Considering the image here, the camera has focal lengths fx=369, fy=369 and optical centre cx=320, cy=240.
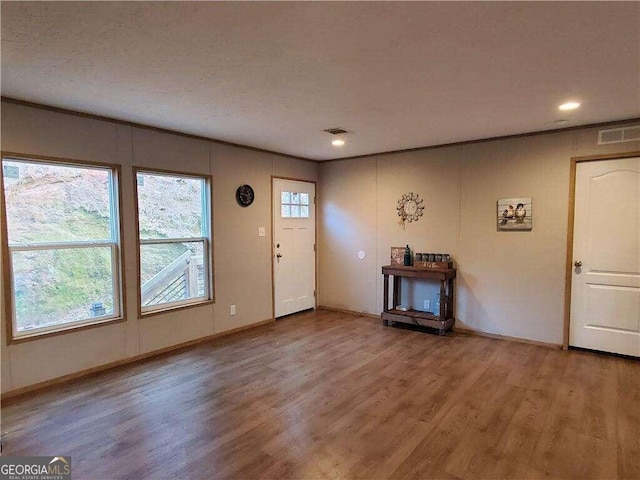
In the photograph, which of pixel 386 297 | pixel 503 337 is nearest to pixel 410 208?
pixel 386 297

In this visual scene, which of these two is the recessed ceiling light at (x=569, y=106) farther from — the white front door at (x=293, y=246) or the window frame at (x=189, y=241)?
the window frame at (x=189, y=241)

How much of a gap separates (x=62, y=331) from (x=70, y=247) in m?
0.75

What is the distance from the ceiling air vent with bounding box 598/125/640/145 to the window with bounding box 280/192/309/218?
3720mm

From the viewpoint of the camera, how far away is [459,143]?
462cm

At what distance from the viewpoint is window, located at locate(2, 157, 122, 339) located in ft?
9.96

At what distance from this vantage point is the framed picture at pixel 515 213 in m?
4.20

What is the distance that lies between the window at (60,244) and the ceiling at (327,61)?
625 millimetres

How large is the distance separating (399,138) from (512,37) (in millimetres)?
2404

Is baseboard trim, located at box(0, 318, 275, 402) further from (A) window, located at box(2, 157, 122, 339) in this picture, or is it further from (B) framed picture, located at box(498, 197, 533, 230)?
(B) framed picture, located at box(498, 197, 533, 230)

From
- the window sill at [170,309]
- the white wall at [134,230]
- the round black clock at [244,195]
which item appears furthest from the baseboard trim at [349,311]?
the round black clock at [244,195]

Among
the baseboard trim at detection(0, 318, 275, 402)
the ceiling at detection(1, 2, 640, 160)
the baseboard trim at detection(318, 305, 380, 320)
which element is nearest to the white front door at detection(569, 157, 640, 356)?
the ceiling at detection(1, 2, 640, 160)

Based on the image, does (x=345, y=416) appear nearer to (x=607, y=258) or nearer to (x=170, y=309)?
(x=170, y=309)

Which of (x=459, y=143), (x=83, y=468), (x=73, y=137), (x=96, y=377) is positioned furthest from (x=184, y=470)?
(x=459, y=143)

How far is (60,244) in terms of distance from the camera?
3.26 m
